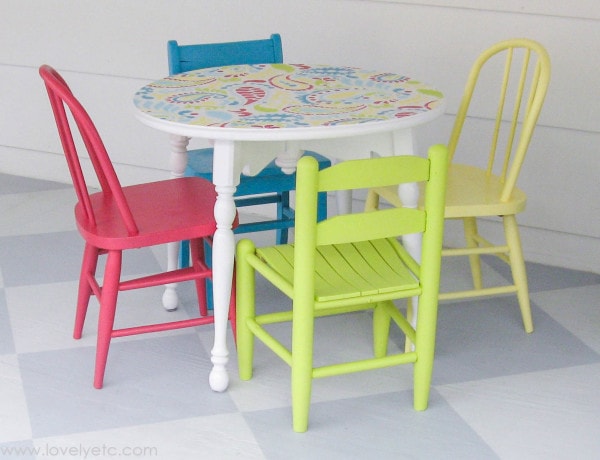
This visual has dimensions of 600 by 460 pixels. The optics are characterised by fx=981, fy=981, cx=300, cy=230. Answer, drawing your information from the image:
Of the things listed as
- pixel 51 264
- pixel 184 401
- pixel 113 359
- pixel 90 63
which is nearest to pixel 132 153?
pixel 90 63

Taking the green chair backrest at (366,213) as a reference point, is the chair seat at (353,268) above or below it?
below

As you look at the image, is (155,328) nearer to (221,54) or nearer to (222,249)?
(222,249)

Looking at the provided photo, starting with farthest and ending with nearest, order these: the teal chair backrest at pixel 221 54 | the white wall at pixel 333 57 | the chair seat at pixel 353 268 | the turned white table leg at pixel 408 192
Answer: the white wall at pixel 333 57
the teal chair backrest at pixel 221 54
the turned white table leg at pixel 408 192
the chair seat at pixel 353 268

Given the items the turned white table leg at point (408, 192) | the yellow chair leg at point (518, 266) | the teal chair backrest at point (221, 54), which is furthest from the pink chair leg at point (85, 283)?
the yellow chair leg at point (518, 266)

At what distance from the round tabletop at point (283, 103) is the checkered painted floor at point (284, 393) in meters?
0.68

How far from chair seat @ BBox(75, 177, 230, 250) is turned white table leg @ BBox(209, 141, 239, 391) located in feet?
0.32

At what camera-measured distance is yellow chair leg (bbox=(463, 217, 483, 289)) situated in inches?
121

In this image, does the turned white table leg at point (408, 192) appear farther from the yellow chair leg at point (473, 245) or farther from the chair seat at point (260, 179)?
the yellow chair leg at point (473, 245)

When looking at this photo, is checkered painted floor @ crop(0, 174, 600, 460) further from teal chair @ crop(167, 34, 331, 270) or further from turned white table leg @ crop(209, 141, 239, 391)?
teal chair @ crop(167, 34, 331, 270)

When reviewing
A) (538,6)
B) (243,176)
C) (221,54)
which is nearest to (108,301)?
(243,176)

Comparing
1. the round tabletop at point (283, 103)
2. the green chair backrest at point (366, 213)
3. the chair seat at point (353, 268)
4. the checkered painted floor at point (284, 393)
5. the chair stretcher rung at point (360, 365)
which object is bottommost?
the checkered painted floor at point (284, 393)

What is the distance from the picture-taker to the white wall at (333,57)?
329 centimetres

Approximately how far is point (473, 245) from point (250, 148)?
3.28 feet

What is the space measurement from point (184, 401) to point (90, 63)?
196cm
